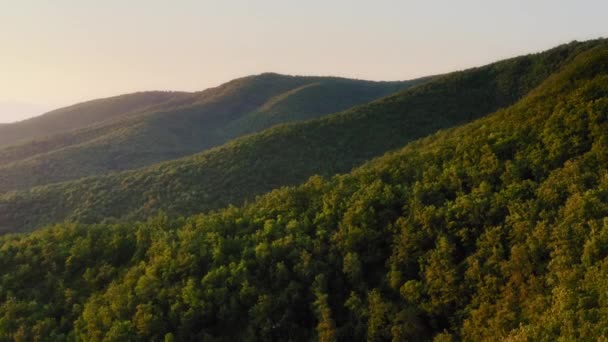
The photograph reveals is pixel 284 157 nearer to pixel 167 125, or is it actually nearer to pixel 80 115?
pixel 167 125

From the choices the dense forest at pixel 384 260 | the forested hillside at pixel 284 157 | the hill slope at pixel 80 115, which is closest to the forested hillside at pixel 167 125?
the hill slope at pixel 80 115

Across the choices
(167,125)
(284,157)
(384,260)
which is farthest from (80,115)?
(384,260)

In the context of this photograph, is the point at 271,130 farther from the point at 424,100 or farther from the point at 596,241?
the point at 596,241

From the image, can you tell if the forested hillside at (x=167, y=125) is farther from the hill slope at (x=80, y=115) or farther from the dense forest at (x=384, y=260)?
the dense forest at (x=384, y=260)

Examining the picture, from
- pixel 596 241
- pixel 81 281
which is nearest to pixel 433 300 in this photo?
pixel 596 241

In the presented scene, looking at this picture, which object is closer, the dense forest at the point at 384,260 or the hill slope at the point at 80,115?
the dense forest at the point at 384,260

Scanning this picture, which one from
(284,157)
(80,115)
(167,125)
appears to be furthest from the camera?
(80,115)

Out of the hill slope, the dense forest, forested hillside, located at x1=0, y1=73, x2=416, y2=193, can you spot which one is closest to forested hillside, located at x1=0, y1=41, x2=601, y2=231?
the dense forest
